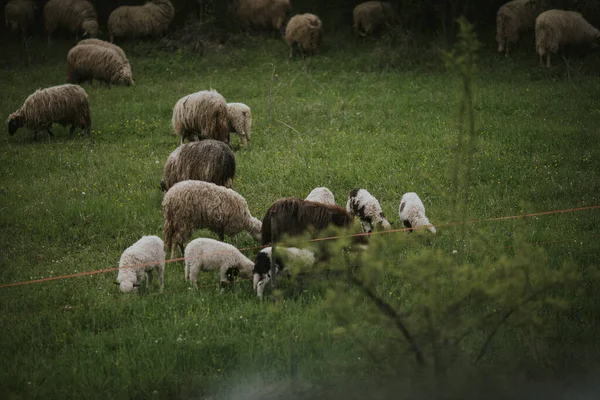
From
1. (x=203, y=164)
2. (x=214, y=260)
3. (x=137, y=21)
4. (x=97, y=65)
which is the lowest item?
(x=214, y=260)

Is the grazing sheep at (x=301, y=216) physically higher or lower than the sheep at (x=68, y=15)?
lower

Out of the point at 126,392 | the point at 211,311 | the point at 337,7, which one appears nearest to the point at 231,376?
the point at 126,392

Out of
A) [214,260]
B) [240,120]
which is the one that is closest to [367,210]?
[214,260]

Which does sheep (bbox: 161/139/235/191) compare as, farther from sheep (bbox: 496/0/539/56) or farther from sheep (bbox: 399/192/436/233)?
sheep (bbox: 496/0/539/56)

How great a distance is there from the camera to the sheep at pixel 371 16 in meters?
22.3

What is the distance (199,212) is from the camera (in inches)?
344

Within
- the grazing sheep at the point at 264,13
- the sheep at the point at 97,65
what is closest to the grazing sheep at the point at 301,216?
the sheep at the point at 97,65

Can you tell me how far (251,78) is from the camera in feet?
64.5

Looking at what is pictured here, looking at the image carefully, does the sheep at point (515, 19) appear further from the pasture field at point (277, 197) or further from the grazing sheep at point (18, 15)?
the grazing sheep at point (18, 15)

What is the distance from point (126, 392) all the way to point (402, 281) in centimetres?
325

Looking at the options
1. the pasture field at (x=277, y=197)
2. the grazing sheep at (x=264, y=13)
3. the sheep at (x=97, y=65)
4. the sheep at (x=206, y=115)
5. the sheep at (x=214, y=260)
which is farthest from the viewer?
the grazing sheep at (x=264, y=13)

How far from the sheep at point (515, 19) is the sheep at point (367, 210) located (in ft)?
41.1

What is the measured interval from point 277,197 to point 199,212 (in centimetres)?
219

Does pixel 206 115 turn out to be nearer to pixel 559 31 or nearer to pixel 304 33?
pixel 304 33
